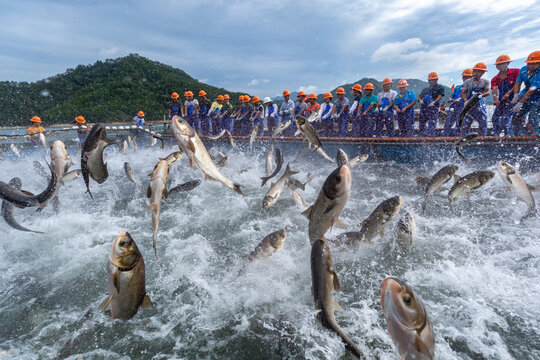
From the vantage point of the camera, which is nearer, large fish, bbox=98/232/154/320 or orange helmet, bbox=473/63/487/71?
large fish, bbox=98/232/154/320

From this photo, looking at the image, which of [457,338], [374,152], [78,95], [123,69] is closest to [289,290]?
[457,338]

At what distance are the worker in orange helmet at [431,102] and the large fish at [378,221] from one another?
889 cm

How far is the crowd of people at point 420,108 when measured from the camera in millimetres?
9266

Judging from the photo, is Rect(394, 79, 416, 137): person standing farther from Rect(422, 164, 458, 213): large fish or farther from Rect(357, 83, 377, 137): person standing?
Rect(422, 164, 458, 213): large fish

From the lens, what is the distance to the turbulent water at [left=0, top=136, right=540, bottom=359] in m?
3.57

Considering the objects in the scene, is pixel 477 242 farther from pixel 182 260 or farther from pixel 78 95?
pixel 78 95

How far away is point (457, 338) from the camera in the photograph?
11.5ft

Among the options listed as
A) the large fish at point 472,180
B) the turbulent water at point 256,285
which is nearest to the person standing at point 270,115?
the turbulent water at point 256,285

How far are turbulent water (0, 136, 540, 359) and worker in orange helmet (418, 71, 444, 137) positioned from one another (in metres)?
4.22

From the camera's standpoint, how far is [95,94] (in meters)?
63.9

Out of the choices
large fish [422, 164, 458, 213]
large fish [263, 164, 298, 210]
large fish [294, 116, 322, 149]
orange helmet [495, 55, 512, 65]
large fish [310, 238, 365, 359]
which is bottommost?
large fish [310, 238, 365, 359]

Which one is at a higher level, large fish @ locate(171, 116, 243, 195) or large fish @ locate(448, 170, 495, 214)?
large fish @ locate(171, 116, 243, 195)

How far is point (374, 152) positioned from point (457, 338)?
9239mm

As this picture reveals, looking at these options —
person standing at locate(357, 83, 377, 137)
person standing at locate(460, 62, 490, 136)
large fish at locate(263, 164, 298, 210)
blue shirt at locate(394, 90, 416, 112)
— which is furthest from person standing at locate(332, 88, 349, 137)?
large fish at locate(263, 164, 298, 210)
